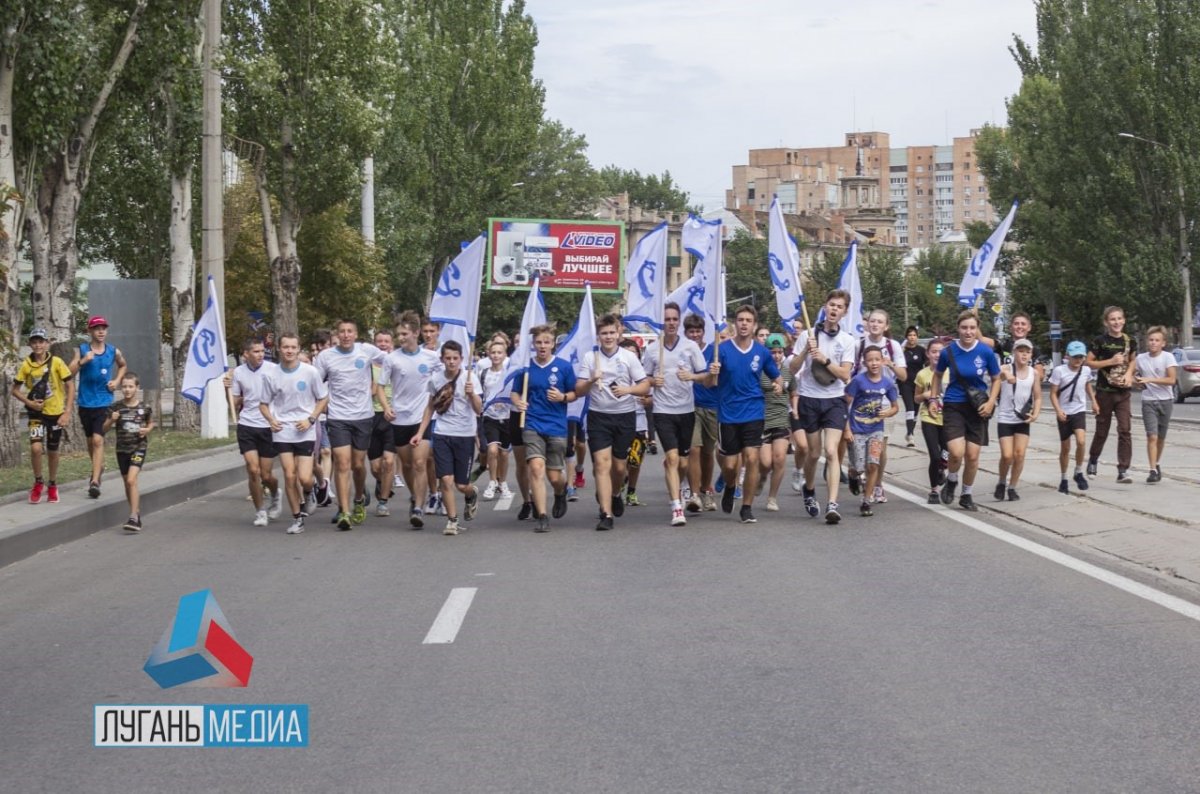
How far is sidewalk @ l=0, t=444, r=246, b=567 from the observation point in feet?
42.0

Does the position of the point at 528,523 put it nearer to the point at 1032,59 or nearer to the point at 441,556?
the point at 441,556

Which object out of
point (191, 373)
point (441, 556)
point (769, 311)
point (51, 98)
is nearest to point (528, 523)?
point (441, 556)

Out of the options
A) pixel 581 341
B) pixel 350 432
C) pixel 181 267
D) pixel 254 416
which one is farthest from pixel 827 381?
pixel 181 267

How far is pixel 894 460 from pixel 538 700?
47.3 feet

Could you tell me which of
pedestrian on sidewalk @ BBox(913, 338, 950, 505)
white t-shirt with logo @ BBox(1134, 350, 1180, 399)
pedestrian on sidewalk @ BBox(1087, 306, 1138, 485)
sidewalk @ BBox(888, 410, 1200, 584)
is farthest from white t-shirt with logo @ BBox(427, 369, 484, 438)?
white t-shirt with logo @ BBox(1134, 350, 1180, 399)

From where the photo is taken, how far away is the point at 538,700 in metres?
6.72

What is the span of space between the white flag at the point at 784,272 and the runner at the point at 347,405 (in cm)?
399

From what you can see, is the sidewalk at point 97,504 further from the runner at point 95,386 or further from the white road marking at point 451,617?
the white road marking at point 451,617

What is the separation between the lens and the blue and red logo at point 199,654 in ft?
20.6

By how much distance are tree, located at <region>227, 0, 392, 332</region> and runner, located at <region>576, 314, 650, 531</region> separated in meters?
20.4

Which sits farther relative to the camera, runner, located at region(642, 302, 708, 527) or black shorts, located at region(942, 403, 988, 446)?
black shorts, located at region(942, 403, 988, 446)

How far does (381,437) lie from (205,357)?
3129 mm

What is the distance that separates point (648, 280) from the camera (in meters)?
16.0

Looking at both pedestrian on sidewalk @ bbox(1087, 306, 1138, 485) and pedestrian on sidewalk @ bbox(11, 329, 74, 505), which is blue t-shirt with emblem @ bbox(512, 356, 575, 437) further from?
pedestrian on sidewalk @ bbox(1087, 306, 1138, 485)
